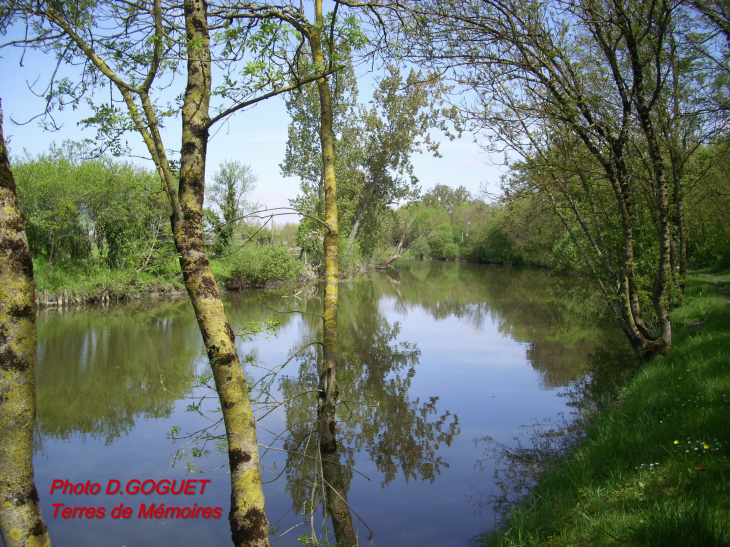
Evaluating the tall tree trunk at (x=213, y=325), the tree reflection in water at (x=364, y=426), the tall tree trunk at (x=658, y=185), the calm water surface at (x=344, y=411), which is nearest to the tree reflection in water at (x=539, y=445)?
the calm water surface at (x=344, y=411)

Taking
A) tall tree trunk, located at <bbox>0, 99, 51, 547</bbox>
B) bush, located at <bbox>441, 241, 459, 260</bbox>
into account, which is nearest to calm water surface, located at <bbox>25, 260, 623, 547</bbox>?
tall tree trunk, located at <bbox>0, 99, 51, 547</bbox>

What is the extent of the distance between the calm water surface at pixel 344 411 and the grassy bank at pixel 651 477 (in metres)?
0.95

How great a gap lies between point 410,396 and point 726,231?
18.1 metres

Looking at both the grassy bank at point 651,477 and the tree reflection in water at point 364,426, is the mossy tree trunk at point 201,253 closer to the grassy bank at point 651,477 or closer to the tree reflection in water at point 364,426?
the tree reflection in water at point 364,426

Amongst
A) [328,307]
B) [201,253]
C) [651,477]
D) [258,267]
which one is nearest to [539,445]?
[651,477]

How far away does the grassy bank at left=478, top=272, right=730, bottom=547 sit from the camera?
10.3 ft

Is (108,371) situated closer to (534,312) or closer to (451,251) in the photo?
(534,312)

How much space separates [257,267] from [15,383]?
25422 millimetres

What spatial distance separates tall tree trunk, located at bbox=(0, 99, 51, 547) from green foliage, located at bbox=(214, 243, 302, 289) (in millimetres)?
24805

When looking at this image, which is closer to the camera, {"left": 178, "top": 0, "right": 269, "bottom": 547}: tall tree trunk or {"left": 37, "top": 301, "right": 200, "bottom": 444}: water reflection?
{"left": 178, "top": 0, "right": 269, "bottom": 547}: tall tree trunk

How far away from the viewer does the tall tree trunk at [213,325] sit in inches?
137

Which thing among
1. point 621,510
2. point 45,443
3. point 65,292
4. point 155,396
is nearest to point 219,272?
point 65,292

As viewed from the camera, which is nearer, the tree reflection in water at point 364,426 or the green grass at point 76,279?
the tree reflection in water at point 364,426

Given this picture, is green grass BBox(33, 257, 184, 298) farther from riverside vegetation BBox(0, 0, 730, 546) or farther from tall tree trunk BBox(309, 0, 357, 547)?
tall tree trunk BBox(309, 0, 357, 547)
